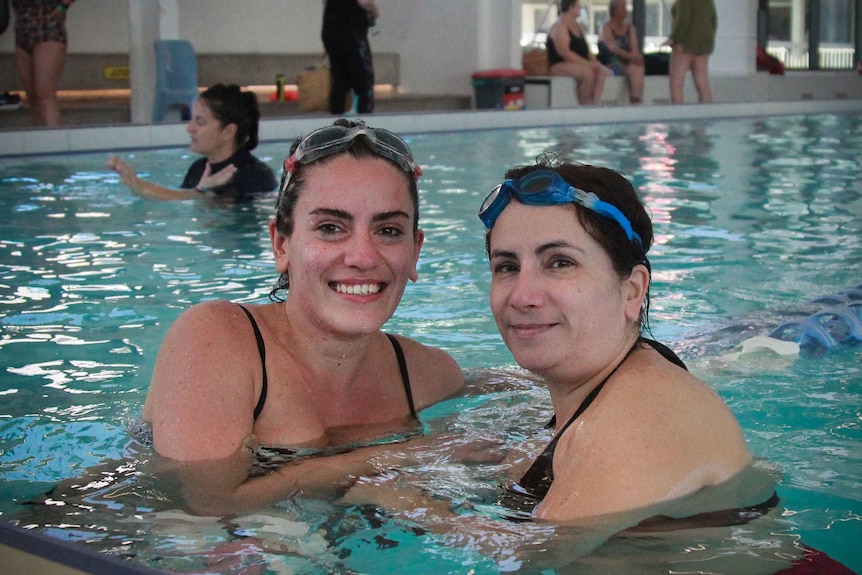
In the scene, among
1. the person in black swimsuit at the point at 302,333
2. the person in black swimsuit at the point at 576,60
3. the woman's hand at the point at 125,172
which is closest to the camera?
the person in black swimsuit at the point at 302,333

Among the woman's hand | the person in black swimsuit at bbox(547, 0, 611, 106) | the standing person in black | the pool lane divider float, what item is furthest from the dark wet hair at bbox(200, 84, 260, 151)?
the person in black swimsuit at bbox(547, 0, 611, 106)

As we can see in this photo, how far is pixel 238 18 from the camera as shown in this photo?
1795 cm

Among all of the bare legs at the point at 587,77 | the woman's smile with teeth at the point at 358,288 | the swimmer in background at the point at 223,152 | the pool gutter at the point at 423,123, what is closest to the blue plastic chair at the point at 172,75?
the pool gutter at the point at 423,123

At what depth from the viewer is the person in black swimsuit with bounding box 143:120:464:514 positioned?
2.83m

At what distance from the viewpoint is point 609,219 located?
7.89 feet

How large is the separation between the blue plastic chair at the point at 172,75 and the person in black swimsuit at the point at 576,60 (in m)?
6.86

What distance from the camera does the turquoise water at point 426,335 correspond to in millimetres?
2656

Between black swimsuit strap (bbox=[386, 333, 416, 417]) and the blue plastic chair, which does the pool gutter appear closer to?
the blue plastic chair

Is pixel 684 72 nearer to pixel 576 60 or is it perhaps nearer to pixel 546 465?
pixel 576 60

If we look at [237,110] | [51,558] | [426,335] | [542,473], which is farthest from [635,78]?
[51,558]

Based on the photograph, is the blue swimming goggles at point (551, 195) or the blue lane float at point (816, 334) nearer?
the blue swimming goggles at point (551, 195)

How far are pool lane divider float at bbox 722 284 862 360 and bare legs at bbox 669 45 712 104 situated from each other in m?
14.6

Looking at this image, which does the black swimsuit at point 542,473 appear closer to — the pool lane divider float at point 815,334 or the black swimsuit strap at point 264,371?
the black swimsuit strap at point 264,371

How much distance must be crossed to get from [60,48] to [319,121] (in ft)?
13.8
